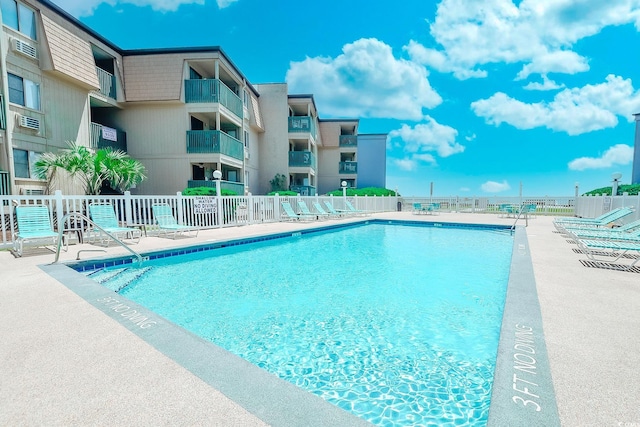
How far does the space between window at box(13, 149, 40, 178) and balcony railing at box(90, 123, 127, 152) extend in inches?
98.4

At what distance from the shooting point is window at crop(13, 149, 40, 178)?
32.7 feet

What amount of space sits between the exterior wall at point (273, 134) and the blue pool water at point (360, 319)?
14.8 metres

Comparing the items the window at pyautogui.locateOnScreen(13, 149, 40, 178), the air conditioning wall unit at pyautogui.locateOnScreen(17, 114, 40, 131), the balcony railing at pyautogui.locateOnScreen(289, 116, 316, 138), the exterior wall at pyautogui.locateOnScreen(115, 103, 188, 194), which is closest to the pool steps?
the window at pyautogui.locateOnScreen(13, 149, 40, 178)

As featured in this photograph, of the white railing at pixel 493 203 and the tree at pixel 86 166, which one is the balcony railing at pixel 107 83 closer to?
the tree at pixel 86 166

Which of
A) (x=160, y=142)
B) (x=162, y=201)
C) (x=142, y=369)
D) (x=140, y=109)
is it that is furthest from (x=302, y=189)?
(x=142, y=369)

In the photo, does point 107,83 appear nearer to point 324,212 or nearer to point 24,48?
point 24,48

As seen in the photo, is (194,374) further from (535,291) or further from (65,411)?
(535,291)

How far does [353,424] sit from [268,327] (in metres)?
2.19

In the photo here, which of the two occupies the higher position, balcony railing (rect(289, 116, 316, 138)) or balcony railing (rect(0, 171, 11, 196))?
balcony railing (rect(289, 116, 316, 138))

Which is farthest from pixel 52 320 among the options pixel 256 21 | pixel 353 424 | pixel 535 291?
pixel 256 21

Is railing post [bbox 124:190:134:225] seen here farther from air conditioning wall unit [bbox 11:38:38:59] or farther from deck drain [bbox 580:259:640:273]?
deck drain [bbox 580:259:640:273]

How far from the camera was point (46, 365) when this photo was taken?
6.74 feet

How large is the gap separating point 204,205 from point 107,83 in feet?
27.8

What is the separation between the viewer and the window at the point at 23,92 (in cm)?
985
